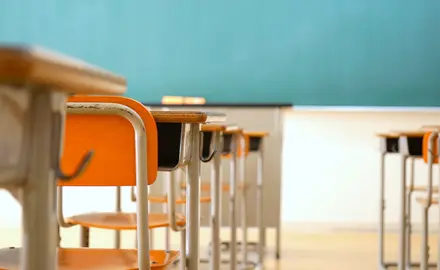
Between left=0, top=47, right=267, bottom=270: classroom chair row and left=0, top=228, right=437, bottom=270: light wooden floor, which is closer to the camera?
left=0, top=47, right=267, bottom=270: classroom chair row

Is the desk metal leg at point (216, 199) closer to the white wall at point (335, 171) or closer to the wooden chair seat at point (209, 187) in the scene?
the wooden chair seat at point (209, 187)

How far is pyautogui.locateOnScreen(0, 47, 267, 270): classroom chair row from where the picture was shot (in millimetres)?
593

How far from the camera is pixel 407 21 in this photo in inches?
210

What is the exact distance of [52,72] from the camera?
1.78ft

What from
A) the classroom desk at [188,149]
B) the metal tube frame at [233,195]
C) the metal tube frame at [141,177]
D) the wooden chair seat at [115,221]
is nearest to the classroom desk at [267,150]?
the metal tube frame at [233,195]

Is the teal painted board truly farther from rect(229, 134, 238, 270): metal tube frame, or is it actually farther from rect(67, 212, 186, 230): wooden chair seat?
rect(67, 212, 186, 230): wooden chair seat

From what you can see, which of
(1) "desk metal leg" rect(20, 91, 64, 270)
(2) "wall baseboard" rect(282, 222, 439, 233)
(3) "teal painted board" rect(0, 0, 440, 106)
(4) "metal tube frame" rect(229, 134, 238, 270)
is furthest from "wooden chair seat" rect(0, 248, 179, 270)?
(2) "wall baseboard" rect(282, 222, 439, 233)

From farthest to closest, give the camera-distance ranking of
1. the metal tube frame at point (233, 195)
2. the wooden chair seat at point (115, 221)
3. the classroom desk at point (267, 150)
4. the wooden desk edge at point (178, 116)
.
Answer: the classroom desk at point (267, 150)
the metal tube frame at point (233, 195)
the wooden chair seat at point (115, 221)
the wooden desk edge at point (178, 116)

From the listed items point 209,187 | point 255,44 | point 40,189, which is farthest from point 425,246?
point 40,189

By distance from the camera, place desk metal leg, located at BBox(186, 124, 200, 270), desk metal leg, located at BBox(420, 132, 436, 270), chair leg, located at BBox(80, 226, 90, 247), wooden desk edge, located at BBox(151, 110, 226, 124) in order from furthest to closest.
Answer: desk metal leg, located at BBox(420, 132, 436, 270)
chair leg, located at BBox(80, 226, 90, 247)
desk metal leg, located at BBox(186, 124, 200, 270)
wooden desk edge, located at BBox(151, 110, 226, 124)

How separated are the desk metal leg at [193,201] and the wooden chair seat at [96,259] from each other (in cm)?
14

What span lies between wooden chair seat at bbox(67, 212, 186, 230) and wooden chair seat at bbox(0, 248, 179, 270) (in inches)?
19.8

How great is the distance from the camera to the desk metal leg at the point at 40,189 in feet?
2.02

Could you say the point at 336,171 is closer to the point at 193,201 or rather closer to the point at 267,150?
the point at 267,150
